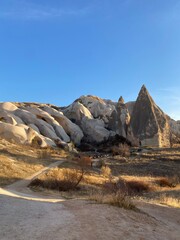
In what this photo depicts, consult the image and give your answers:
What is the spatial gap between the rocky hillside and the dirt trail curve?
97.0 ft

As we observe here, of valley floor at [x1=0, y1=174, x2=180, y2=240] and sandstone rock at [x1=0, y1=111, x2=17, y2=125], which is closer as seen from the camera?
valley floor at [x1=0, y1=174, x2=180, y2=240]

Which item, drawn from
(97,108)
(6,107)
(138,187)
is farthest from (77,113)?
(138,187)

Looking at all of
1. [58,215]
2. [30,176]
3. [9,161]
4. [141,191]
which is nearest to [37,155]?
[9,161]

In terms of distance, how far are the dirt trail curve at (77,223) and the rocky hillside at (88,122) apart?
29.6 m

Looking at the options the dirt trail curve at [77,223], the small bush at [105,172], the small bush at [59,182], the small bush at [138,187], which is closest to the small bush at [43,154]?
the small bush at [105,172]

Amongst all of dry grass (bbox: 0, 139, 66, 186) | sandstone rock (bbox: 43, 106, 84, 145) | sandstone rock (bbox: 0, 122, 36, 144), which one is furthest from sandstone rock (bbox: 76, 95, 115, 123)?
dry grass (bbox: 0, 139, 66, 186)

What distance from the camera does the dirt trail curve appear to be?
22.8 ft

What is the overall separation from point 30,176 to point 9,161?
2826 mm

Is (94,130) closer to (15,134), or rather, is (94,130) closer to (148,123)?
(148,123)

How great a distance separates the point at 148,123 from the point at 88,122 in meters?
10.7

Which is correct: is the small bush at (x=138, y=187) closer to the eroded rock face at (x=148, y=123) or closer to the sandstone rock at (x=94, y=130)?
the sandstone rock at (x=94, y=130)

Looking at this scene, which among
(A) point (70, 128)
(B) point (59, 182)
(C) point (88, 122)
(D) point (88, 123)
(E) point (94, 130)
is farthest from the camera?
(C) point (88, 122)

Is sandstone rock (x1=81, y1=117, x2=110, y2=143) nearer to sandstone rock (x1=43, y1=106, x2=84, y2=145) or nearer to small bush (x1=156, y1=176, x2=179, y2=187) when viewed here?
sandstone rock (x1=43, y1=106, x2=84, y2=145)

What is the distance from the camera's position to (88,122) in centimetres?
5553
